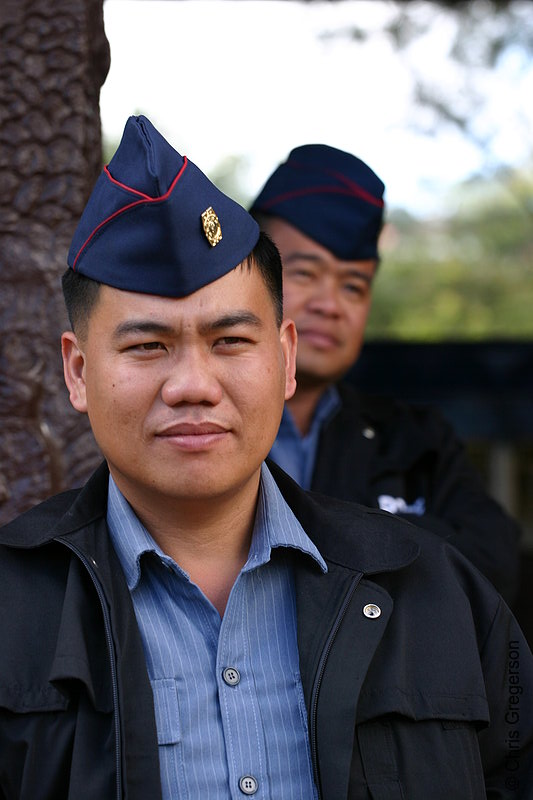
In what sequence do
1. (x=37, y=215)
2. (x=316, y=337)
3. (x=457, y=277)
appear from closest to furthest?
(x=37, y=215)
(x=316, y=337)
(x=457, y=277)

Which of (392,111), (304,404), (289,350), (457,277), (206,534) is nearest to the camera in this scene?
(206,534)

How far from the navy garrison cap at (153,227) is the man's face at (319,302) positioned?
1114 millimetres

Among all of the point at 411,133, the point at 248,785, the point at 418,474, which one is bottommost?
the point at 248,785

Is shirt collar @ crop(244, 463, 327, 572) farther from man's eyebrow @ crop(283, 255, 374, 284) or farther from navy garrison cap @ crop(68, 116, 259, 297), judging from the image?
man's eyebrow @ crop(283, 255, 374, 284)

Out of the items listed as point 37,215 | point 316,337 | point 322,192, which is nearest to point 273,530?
point 37,215

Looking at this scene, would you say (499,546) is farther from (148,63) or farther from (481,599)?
(148,63)

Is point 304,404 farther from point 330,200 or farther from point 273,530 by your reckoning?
point 273,530

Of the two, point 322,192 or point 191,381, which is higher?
point 322,192

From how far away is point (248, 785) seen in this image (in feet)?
4.75

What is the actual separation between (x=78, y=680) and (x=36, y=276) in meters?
1.09

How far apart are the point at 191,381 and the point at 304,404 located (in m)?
1.35

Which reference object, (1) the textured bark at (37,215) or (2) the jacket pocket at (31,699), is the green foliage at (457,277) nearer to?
(1) the textured bark at (37,215)

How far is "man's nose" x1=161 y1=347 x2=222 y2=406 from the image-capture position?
1462 millimetres

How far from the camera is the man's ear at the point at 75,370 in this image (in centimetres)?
164
